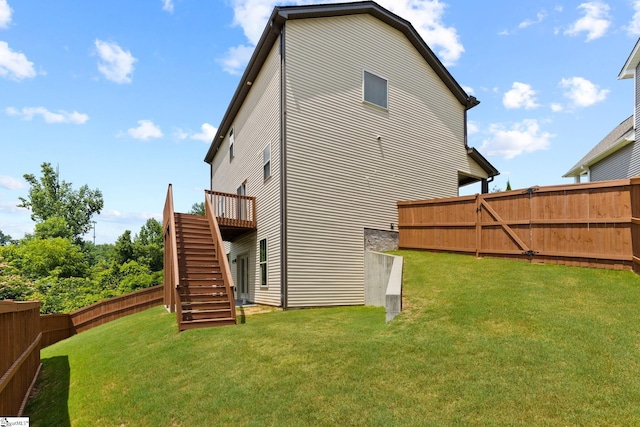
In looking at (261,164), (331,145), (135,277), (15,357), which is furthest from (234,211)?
(135,277)

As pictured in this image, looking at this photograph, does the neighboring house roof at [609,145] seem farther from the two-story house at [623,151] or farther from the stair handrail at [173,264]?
the stair handrail at [173,264]

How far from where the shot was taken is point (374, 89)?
13.8 metres

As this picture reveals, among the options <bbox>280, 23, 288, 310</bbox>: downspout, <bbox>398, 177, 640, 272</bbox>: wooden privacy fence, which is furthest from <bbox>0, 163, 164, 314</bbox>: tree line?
<bbox>398, 177, 640, 272</bbox>: wooden privacy fence

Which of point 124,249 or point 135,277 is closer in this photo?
point 135,277

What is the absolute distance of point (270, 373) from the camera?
5566 mm

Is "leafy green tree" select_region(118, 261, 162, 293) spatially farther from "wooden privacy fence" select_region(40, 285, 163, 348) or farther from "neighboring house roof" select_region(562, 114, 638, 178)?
"neighboring house roof" select_region(562, 114, 638, 178)

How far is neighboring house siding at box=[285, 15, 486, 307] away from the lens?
1171 centimetres

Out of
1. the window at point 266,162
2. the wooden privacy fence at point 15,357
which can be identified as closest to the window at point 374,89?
the window at point 266,162

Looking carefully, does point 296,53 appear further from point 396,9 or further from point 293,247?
point 293,247

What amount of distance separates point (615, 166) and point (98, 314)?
24.0m

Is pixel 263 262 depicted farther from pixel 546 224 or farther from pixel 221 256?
pixel 546 224

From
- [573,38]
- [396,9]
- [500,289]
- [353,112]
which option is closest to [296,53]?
[353,112]

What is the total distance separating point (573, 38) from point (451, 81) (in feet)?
18.9

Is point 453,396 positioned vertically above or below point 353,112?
below
